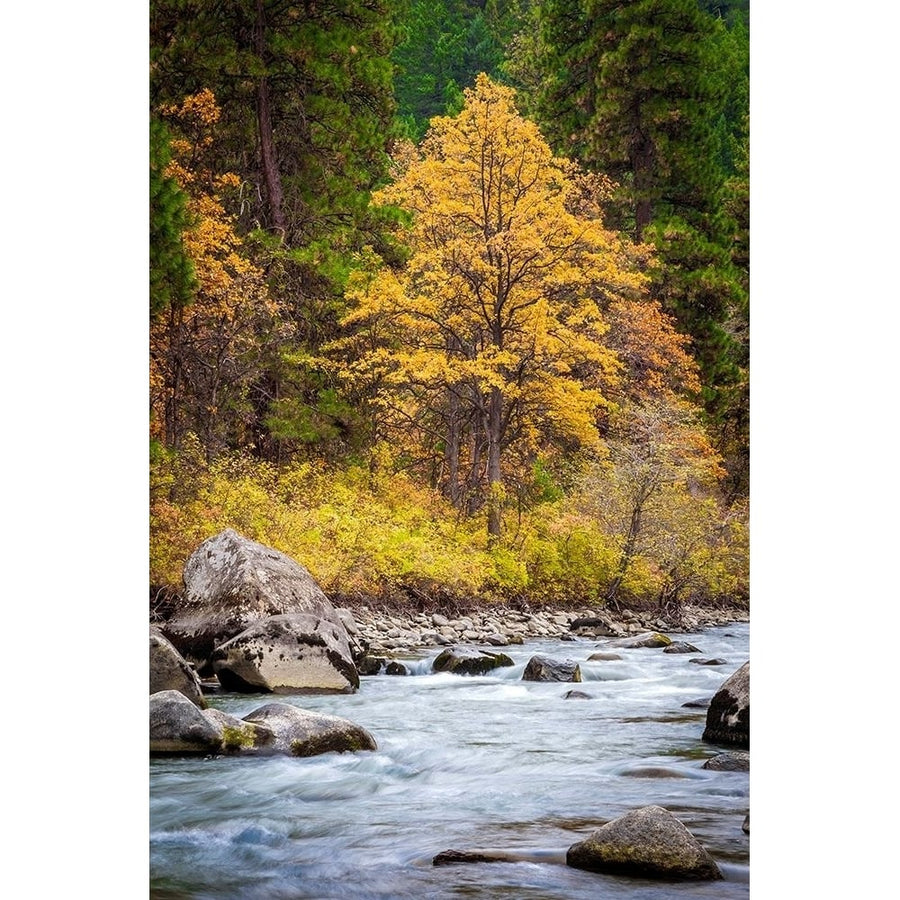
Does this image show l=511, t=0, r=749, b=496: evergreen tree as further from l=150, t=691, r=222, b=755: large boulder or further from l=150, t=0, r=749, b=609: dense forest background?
l=150, t=691, r=222, b=755: large boulder

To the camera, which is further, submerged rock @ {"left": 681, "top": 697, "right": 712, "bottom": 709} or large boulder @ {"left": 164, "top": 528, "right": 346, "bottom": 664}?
large boulder @ {"left": 164, "top": 528, "right": 346, "bottom": 664}

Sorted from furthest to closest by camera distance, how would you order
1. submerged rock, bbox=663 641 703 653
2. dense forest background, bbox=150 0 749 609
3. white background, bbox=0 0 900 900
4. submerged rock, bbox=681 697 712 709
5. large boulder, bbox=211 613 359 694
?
1. dense forest background, bbox=150 0 749 609
2. large boulder, bbox=211 613 359 694
3. submerged rock, bbox=663 641 703 653
4. submerged rock, bbox=681 697 712 709
5. white background, bbox=0 0 900 900

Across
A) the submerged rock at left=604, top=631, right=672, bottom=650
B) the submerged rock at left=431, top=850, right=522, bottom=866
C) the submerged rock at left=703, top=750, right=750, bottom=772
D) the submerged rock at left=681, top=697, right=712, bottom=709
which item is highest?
the submerged rock at left=604, top=631, right=672, bottom=650

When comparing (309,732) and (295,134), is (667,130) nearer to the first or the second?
(295,134)

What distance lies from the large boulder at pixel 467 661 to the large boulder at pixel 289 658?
37cm

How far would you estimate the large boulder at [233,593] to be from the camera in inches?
203

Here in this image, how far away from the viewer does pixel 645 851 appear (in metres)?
4.00

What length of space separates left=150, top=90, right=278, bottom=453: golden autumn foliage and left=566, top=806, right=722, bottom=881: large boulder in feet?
7.56

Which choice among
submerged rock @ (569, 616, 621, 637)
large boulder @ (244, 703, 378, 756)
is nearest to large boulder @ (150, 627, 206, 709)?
large boulder @ (244, 703, 378, 756)

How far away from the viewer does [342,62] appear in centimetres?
554

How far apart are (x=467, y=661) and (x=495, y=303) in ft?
4.85

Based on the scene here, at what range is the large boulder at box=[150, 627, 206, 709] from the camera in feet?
16.1
